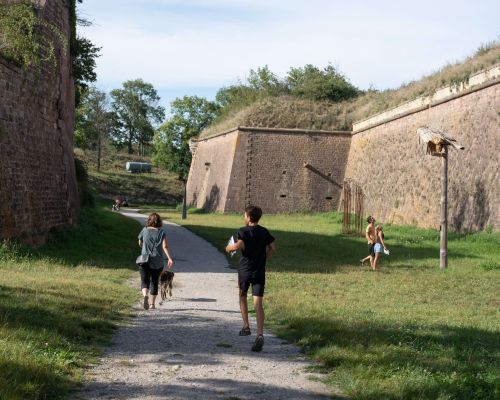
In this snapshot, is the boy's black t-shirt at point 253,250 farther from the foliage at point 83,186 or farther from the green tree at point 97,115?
the green tree at point 97,115

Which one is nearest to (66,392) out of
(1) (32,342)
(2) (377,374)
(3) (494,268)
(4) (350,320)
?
(1) (32,342)

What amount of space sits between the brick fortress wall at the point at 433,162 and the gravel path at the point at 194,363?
1527 cm

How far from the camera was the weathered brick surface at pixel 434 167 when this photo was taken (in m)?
22.4

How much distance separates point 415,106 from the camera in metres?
29.4

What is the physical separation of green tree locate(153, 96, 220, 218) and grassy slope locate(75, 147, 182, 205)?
1790mm

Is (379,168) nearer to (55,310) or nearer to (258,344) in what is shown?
(55,310)

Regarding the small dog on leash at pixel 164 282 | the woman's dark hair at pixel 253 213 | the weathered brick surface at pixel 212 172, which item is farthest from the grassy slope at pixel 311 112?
the woman's dark hair at pixel 253 213

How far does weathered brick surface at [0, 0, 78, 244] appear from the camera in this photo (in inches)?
565

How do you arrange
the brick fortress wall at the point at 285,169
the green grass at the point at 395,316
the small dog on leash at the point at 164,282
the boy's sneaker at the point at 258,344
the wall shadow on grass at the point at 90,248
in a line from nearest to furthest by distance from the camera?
1. the green grass at the point at 395,316
2. the boy's sneaker at the point at 258,344
3. the small dog on leash at the point at 164,282
4. the wall shadow on grass at the point at 90,248
5. the brick fortress wall at the point at 285,169

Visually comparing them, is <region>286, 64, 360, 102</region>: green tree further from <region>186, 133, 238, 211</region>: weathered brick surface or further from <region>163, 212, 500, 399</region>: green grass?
<region>163, 212, 500, 399</region>: green grass

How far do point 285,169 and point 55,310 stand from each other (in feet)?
97.8

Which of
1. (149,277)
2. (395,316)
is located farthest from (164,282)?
(395,316)

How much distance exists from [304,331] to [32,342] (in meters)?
3.13

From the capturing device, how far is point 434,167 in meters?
26.5
